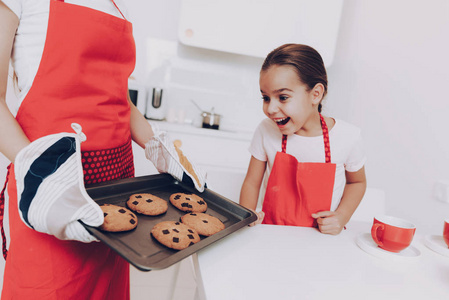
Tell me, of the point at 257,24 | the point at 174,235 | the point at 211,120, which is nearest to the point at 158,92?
the point at 211,120

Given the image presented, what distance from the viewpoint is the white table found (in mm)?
519

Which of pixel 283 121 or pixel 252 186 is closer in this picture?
pixel 283 121

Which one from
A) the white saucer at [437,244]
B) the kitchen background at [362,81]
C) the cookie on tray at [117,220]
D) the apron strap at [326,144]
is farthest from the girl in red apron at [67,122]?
the kitchen background at [362,81]

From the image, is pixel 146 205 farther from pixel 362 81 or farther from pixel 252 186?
pixel 362 81

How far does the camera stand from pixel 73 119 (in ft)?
2.40

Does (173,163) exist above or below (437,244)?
above

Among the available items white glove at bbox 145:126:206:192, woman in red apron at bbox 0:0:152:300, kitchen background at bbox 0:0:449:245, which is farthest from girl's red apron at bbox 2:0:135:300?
kitchen background at bbox 0:0:449:245

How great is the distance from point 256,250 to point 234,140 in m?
1.38

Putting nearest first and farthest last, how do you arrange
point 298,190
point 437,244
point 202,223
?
1. point 202,223
2. point 437,244
3. point 298,190

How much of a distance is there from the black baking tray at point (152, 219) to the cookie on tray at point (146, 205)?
0.01 meters

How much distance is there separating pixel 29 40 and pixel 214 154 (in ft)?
4.48

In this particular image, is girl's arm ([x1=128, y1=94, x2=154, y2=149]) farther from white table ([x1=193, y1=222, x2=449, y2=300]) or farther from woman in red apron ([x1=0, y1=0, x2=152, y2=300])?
white table ([x1=193, y1=222, x2=449, y2=300])

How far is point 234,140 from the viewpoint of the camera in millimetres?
1995

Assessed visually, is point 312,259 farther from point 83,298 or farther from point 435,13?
point 435,13
